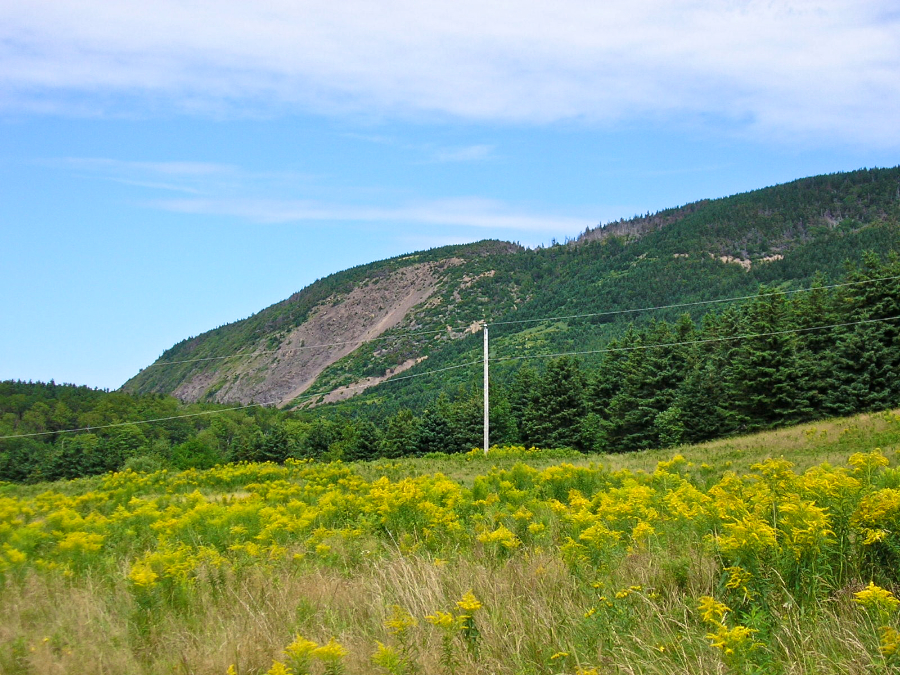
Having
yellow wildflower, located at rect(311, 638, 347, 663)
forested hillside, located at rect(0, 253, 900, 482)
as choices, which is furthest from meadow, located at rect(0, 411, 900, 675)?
forested hillside, located at rect(0, 253, 900, 482)

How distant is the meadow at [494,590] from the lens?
3.71 meters

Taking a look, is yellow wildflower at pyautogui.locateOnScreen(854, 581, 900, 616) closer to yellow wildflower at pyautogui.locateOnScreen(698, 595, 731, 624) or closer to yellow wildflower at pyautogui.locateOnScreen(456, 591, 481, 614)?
yellow wildflower at pyautogui.locateOnScreen(698, 595, 731, 624)

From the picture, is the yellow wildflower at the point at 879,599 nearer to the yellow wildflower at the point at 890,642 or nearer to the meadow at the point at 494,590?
the meadow at the point at 494,590

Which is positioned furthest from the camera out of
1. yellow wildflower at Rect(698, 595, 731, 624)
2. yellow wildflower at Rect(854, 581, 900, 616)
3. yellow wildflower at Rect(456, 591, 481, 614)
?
yellow wildflower at Rect(456, 591, 481, 614)

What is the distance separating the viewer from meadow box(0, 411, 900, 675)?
371 cm

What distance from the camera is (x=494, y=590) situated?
15.6 ft

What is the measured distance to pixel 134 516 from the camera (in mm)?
8555

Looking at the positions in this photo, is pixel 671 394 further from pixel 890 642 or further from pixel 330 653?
pixel 330 653

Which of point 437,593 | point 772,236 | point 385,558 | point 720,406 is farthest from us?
point 772,236

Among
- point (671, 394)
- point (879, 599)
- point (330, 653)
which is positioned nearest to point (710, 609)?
point (879, 599)

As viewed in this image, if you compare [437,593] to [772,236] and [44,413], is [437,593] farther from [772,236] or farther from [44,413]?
[772,236]

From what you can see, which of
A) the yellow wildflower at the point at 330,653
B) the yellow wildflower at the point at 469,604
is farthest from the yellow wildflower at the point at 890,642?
the yellow wildflower at the point at 330,653

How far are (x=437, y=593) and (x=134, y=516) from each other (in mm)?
5329

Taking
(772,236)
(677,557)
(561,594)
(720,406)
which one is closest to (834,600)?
(677,557)
